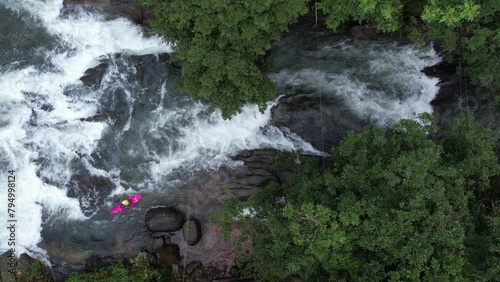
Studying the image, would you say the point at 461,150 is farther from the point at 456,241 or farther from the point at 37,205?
the point at 37,205

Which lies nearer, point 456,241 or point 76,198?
point 456,241

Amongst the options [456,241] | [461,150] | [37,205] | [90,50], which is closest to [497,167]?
[461,150]

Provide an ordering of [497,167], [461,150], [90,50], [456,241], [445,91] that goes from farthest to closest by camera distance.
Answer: [90,50], [445,91], [461,150], [497,167], [456,241]

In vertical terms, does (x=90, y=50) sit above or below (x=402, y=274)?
above

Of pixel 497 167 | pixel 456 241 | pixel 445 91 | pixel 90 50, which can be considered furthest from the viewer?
pixel 90 50

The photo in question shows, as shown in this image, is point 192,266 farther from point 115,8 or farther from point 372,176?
point 115,8

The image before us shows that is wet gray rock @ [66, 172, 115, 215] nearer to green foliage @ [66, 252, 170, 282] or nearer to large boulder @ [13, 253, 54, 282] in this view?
green foliage @ [66, 252, 170, 282]
